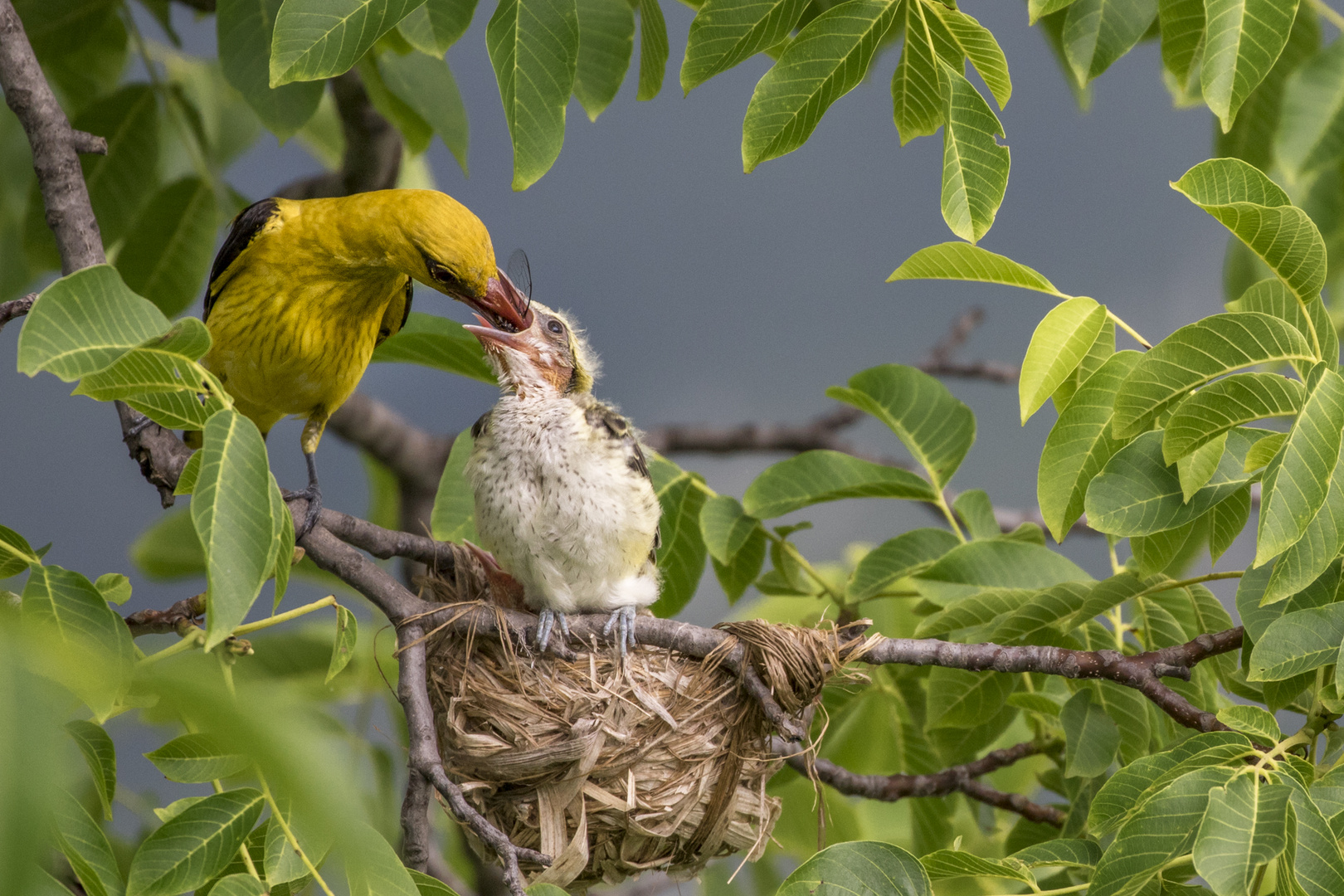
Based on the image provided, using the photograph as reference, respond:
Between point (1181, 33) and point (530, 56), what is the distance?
115 centimetres

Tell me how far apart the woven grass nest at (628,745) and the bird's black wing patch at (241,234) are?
107 cm

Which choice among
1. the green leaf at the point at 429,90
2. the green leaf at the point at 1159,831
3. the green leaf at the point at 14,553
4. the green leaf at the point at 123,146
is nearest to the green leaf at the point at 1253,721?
the green leaf at the point at 1159,831

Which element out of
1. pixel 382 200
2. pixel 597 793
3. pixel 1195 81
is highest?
pixel 1195 81

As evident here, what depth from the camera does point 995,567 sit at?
2080 mm

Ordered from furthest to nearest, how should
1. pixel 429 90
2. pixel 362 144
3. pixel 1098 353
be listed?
pixel 362 144 → pixel 429 90 → pixel 1098 353

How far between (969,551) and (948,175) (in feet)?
2.93

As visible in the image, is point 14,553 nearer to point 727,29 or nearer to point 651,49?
point 727,29

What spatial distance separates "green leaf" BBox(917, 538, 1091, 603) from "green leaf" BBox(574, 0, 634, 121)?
1067 millimetres

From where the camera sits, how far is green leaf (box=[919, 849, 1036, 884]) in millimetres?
1355

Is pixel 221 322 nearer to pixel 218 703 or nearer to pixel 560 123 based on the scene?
pixel 560 123

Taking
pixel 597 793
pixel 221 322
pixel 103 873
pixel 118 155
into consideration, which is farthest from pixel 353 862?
pixel 118 155

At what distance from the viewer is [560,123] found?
153 centimetres

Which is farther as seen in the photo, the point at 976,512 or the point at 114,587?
the point at 976,512

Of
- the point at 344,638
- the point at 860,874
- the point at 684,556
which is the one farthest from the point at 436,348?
the point at 860,874
